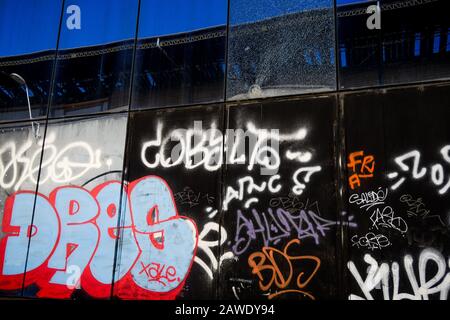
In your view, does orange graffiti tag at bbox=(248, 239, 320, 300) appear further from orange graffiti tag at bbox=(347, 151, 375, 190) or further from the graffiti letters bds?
orange graffiti tag at bbox=(347, 151, 375, 190)

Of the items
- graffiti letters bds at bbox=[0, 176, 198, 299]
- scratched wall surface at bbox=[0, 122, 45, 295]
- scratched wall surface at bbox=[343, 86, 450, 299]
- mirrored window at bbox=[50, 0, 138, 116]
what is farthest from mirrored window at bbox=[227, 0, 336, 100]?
scratched wall surface at bbox=[0, 122, 45, 295]

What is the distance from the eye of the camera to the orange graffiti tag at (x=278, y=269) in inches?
216

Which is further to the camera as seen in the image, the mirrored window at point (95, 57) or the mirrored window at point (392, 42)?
the mirrored window at point (95, 57)

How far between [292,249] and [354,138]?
179cm

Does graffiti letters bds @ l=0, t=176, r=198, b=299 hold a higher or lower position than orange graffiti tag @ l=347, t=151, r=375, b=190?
lower

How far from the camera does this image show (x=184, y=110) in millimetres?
6609

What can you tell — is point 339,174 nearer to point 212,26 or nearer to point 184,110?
point 184,110

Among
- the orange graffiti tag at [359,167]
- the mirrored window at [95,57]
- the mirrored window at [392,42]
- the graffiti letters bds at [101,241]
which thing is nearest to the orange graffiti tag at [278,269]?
the graffiti letters bds at [101,241]

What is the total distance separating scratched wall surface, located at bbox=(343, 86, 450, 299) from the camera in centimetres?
511

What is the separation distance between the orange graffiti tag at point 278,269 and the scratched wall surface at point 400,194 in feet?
2.01

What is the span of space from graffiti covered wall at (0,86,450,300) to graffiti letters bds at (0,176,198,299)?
0.02m

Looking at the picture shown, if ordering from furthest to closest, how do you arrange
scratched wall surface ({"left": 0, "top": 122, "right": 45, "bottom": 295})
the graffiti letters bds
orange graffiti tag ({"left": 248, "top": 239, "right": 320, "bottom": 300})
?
scratched wall surface ({"left": 0, "top": 122, "right": 45, "bottom": 295}) < the graffiti letters bds < orange graffiti tag ({"left": 248, "top": 239, "right": 320, "bottom": 300})

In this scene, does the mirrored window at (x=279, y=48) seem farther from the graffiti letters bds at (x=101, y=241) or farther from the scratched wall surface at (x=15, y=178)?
the scratched wall surface at (x=15, y=178)
